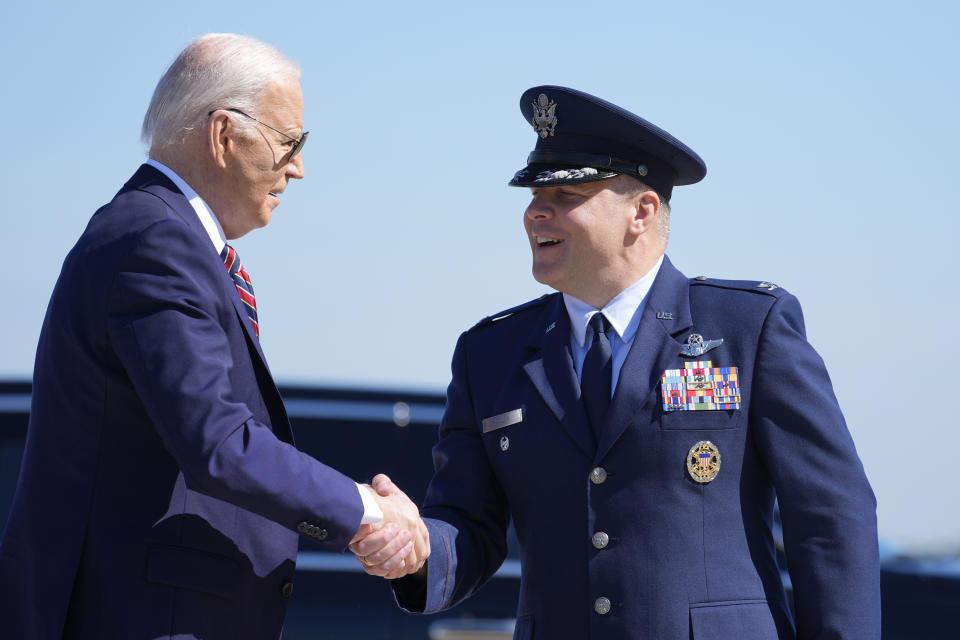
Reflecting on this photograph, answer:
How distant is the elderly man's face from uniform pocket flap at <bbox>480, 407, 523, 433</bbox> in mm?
816

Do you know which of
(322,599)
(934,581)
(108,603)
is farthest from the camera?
(934,581)

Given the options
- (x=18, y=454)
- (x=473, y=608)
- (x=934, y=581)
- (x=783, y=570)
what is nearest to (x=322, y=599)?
(x=473, y=608)

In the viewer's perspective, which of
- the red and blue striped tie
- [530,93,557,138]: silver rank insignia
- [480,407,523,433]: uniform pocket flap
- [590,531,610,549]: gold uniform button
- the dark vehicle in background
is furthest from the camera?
the dark vehicle in background

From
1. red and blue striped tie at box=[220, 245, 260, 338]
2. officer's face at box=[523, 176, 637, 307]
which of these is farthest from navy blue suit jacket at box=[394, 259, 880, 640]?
red and blue striped tie at box=[220, 245, 260, 338]

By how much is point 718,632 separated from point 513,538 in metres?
2.42

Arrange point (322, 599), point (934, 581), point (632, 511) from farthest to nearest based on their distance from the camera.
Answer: point (934, 581) → point (322, 599) → point (632, 511)

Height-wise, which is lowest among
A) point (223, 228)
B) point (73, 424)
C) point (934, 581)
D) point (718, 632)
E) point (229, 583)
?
point (934, 581)

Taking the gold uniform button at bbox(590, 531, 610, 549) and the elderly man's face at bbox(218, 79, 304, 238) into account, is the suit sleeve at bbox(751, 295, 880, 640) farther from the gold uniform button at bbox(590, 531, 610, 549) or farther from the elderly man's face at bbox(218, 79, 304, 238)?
the elderly man's face at bbox(218, 79, 304, 238)

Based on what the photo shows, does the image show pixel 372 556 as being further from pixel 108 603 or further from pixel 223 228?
pixel 223 228

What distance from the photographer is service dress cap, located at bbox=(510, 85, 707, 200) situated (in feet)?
11.3

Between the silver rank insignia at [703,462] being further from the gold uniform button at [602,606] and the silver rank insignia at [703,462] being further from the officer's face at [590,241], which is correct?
the officer's face at [590,241]

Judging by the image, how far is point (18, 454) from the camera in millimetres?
5207

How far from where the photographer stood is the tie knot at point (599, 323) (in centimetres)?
336

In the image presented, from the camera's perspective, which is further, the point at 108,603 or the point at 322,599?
the point at 322,599
